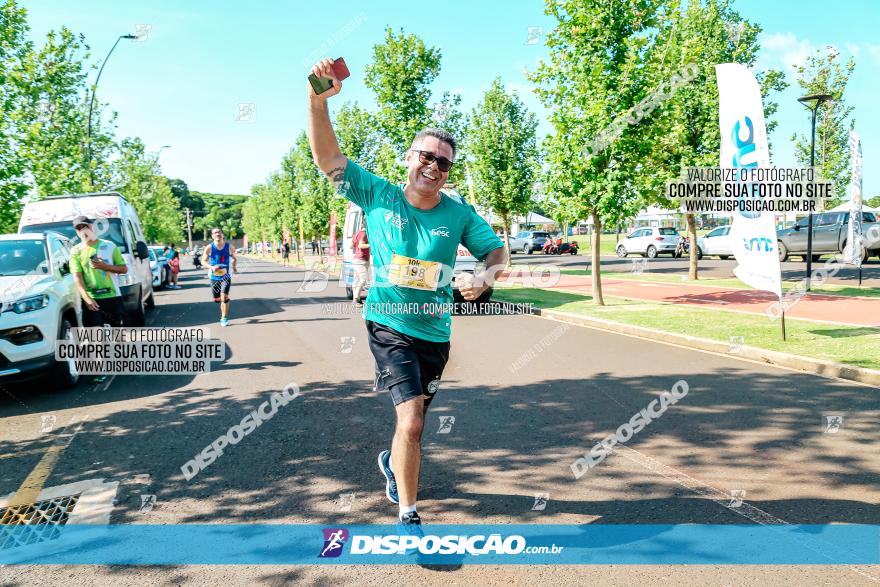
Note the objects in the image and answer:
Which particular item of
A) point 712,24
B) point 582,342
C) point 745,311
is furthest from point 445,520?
point 712,24

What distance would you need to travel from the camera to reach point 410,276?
3.39 metres

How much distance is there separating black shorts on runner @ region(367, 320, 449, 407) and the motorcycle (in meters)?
43.6

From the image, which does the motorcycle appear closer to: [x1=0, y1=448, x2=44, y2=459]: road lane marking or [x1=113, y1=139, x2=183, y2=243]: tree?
[x1=113, y1=139, x2=183, y2=243]: tree

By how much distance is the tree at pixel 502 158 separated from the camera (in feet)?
94.5

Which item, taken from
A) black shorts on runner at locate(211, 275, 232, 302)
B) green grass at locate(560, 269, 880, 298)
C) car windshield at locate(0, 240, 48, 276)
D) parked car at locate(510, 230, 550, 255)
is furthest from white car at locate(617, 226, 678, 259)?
car windshield at locate(0, 240, 48, 276)

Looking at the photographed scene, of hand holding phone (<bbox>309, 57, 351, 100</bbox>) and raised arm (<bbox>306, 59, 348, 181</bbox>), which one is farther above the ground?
hand holding phone (<bbox>309, 57, 351, 100</bbox>)

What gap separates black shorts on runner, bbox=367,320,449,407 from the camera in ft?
11.0

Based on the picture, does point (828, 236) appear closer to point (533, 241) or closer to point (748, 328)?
point (748, 328)

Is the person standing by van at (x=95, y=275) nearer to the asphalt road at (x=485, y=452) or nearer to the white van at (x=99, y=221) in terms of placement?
the asphalt road at (x=485, y=452)

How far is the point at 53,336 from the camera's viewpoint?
6.76m

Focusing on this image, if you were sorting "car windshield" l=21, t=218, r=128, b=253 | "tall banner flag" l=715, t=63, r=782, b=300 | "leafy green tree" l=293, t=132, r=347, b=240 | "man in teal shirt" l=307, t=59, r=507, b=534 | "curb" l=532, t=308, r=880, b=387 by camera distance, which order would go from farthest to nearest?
"leafy green tree" l=293, t=132, r=347, b=240
"car windshield" l=21, t=218, r=128, b=253
"tall banner flag" l=715, t=63, r=782, b=300
"curb" l=532, t=308, r=880, b=387
"man in teal shirt" l=307, t=59, r=507, b=534

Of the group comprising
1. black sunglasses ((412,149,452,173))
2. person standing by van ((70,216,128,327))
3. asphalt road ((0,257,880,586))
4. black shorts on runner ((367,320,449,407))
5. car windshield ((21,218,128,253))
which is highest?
car windshield ((21,218,128,253))

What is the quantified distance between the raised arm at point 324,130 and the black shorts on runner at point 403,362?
3.00 ft

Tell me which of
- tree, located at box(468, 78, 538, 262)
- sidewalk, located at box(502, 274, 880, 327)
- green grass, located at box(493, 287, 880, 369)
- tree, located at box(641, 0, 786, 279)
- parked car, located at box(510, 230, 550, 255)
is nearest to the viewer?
green grass, located at box(493, 287, 880, 369)
